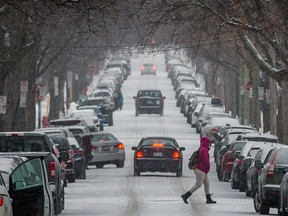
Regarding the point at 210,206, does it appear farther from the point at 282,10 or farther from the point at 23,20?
the point at 23,20

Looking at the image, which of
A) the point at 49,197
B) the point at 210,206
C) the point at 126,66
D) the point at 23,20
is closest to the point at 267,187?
the point at 210,206

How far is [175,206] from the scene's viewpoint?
2894 centimetres

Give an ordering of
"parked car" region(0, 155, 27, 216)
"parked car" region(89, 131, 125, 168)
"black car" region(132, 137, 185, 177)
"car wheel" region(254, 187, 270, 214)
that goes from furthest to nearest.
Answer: "parked car" region(89, 131, 125, 168) → "black car" region(132, 137, 185, 177) → "car wheel" region(254, 187, 270, 214) → "parked car" region(0, 155, 27, 216)

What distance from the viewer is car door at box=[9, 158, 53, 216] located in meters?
18.7

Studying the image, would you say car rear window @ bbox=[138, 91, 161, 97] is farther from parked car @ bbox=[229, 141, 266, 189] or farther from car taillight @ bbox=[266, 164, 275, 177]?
car taillight @ bbox=[266, 164, 275, 177]

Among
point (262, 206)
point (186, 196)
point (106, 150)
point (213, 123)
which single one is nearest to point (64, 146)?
point (186, 196)

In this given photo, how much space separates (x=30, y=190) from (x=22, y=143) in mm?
9555

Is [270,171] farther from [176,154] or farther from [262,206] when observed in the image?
[176,154]

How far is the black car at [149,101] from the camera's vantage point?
85000 millimetres

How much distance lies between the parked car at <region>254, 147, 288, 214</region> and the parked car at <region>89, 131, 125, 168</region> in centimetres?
2139

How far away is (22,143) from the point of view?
93.4 feet

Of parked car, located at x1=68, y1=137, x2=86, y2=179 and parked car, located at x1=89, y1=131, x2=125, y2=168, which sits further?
parked car, located at x1=89, y1=131, x2=125, y2=168

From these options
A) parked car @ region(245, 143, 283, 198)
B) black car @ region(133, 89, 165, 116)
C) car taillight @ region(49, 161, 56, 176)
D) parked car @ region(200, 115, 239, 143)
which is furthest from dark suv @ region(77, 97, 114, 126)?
car taillight @ region(49, 161, 56, 176)

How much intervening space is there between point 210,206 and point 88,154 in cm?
1759
